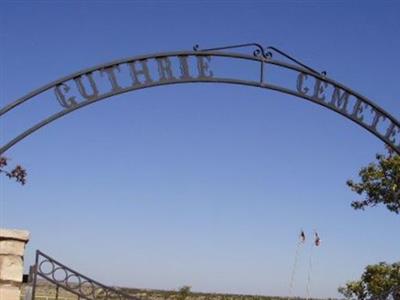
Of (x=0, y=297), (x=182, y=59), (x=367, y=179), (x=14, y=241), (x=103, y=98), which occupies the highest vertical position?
(x=367, y=179)

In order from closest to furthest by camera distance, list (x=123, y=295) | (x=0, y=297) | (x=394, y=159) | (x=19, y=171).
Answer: (x=0, y=297), (x=123, y=295), (x=19, y=171), (x=394, y=159)

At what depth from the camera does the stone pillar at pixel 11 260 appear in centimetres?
579

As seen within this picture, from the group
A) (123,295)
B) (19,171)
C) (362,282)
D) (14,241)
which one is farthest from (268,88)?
(362,282)

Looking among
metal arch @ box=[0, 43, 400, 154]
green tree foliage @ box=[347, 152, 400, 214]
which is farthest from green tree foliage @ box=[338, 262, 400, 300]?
metal arch @ box=[0, 43, 400, 154]

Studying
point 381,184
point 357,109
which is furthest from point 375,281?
point 357,109

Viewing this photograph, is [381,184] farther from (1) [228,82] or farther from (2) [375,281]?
(1) [228,82]

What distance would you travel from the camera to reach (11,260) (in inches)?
230

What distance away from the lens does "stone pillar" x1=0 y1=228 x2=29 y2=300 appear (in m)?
5.79

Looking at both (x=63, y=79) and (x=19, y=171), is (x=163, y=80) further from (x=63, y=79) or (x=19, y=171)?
(x=19, y=171)

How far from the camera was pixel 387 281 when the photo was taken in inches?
733

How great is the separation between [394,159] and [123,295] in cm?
1370

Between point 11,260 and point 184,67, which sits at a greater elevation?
point 184,67

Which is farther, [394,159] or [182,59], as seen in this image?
[394,159]

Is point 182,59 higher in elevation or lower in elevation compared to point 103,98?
higher
